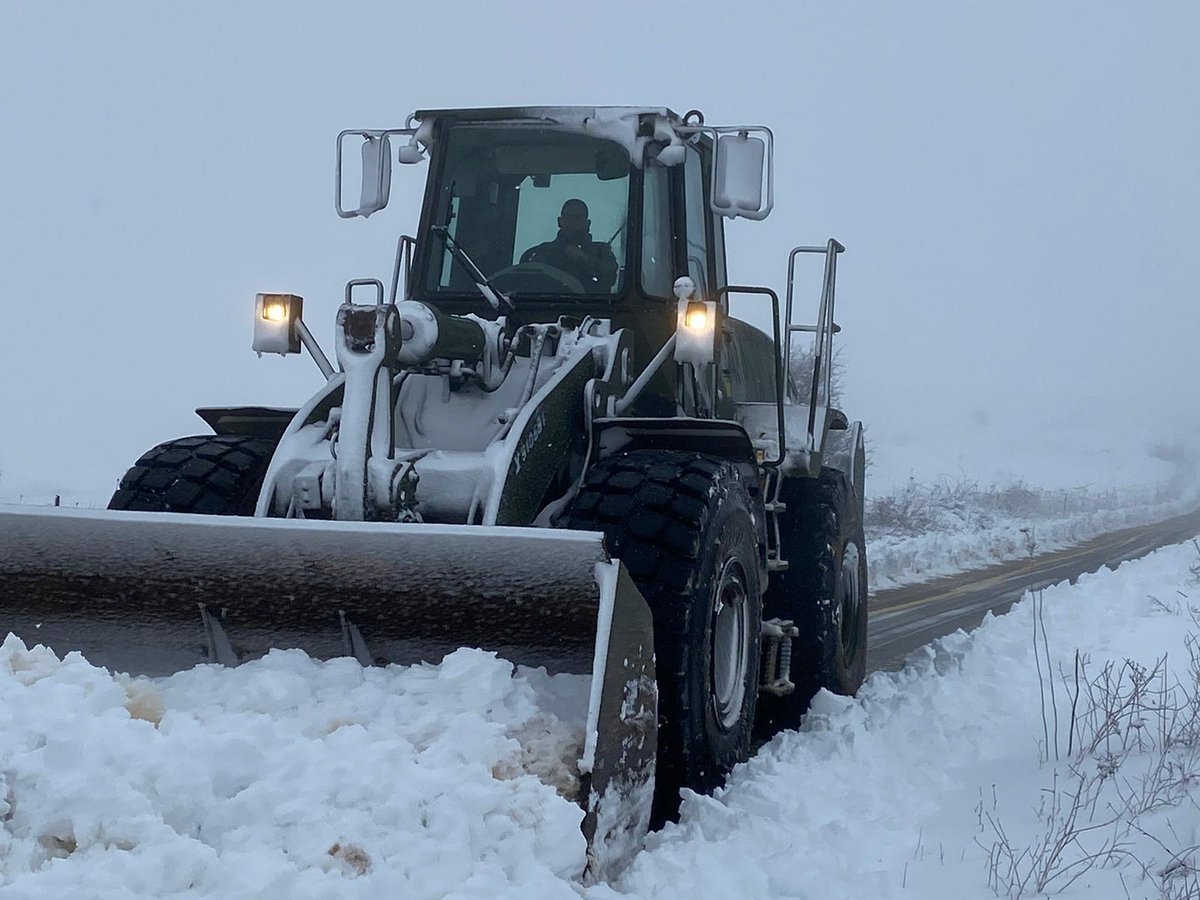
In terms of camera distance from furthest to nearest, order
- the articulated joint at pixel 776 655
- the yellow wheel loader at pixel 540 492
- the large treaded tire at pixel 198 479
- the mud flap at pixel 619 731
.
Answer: the articulated joint at pixel 776 655, the large treaded tire at pixel 198 479, the yellow wheel loader at pixel 540 492, the mud flap at pixel 619 731

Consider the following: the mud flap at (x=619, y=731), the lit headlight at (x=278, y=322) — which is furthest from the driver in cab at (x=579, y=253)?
the mud flap at (x=619, y=731)

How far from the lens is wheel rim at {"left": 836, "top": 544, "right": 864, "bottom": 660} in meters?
6.90

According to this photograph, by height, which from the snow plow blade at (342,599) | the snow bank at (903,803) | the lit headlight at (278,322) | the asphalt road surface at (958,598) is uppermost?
the lit headlight at (278,322)

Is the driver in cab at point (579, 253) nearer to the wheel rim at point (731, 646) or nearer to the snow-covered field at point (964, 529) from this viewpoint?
the wheel rim at point (731, 646)

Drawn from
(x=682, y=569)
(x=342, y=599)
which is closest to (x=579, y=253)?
(x=682, y=569)

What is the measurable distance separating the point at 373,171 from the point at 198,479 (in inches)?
Answer: 69.1

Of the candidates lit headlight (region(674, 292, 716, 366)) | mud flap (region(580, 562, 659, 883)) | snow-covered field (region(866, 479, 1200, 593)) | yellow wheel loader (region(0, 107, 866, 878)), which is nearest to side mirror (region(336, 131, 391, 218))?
yellow wheel loader (region(0, 107, 866, 878))

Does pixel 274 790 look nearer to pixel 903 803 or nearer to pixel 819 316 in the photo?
pixel 903 803

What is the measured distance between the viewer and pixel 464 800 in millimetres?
2994

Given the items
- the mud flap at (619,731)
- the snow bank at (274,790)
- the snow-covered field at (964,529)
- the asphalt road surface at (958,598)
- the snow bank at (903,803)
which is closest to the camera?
the snow bank at (274,790)

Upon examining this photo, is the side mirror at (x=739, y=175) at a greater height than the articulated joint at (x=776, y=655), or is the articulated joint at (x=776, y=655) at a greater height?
the side mirror at (x=739, y=175)

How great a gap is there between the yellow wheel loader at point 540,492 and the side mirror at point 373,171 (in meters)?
0.01

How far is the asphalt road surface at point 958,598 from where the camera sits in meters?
9.31

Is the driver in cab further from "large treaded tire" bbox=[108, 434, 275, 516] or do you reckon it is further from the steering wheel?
"large treaded tire" bbox=[108, 434, 275, 516]
